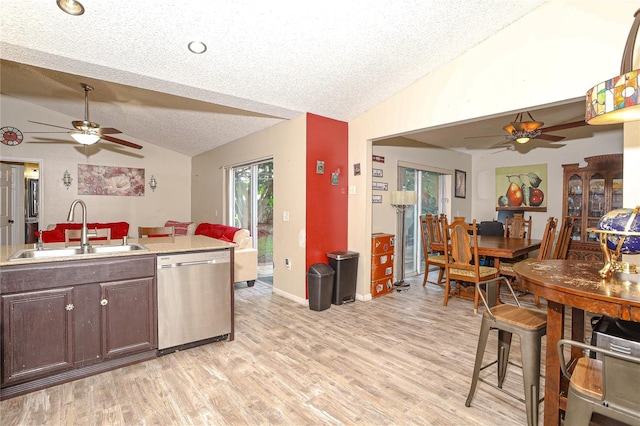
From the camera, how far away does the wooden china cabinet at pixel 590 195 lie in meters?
4.65

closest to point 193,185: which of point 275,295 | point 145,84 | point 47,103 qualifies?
point 47,103

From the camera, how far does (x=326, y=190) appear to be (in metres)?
4.18

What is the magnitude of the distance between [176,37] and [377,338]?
10.2 feet

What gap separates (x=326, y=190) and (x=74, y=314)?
2.87 m

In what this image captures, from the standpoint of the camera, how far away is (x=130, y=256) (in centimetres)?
241

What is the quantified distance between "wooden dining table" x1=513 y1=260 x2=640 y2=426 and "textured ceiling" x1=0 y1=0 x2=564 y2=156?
2.09 meters

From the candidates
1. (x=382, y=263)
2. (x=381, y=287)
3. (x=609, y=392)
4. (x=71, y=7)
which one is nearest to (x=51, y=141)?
(x=71, y=7)

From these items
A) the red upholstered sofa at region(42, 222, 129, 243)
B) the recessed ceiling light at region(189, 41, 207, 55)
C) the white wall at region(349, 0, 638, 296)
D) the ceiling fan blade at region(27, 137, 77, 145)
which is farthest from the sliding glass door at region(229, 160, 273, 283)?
the ceiling fan blade at region(27, 137, 77, 145)

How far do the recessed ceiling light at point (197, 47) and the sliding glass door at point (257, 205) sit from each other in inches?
103

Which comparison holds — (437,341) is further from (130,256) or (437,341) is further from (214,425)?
(130,256)

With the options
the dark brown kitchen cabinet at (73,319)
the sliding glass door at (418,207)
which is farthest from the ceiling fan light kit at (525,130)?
the dark brown kitchen cabinet at (73,319)

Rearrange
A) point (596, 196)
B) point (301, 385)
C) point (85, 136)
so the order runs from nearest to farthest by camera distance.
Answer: point (301, 385)
point (85, 136)
point (596, 196)

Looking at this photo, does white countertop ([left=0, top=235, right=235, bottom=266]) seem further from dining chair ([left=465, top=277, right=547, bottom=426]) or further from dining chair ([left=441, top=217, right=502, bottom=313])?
dining chair ([left=441, top=217, right=502, bottom=313])

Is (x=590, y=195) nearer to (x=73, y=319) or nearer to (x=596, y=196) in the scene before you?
(x=596, y=196)
